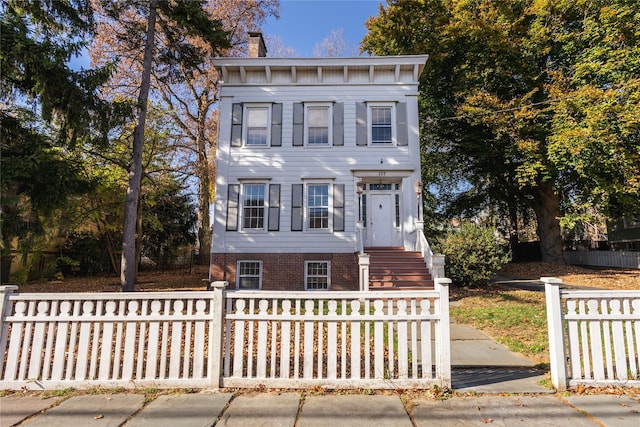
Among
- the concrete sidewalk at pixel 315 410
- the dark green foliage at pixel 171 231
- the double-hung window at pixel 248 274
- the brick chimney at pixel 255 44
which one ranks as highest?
the brick chimney at pixel 255 44

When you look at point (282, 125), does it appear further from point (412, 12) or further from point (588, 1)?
point (588, 1)

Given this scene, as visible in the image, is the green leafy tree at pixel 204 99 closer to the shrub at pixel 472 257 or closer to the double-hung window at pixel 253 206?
the double-hung window at pixel 253 206

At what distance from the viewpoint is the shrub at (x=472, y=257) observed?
10430 mm

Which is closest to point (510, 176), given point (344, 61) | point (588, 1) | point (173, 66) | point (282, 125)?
point (588, 1)

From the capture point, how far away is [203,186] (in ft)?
59.6

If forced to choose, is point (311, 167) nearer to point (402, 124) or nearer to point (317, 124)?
point (317, 124)

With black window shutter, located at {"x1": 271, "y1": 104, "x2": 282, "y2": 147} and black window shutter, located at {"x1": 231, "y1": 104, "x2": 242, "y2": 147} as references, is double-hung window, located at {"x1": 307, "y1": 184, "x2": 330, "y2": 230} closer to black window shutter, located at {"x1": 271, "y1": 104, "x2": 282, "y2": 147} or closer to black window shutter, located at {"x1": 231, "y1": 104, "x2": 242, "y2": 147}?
black window shutter, located at {"x1": 271, "y1": 104, "x2": 282, "y2": 147}

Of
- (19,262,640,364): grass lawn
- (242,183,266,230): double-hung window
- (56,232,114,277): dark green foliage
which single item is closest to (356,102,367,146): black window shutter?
(242,183,266,230): double-hung window

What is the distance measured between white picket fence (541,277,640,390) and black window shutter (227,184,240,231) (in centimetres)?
1010

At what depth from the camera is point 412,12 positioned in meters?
15.1

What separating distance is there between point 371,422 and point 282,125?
1103cm

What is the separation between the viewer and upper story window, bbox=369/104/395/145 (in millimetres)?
12273

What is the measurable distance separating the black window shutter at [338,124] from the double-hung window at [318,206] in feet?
5.77

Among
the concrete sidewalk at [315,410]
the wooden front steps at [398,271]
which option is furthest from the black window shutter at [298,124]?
the concrete sidewalk at [315,410]
